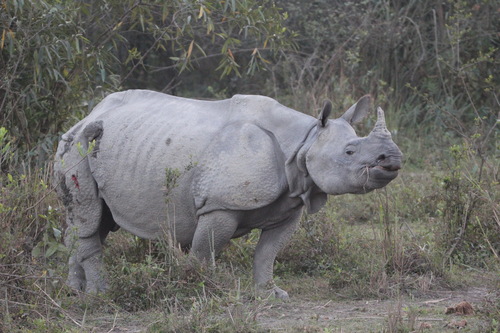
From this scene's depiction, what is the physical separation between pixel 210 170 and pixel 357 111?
98 cm

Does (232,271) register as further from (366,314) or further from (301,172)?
(366,314)

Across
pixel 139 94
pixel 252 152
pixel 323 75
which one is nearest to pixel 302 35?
pixel 323 75

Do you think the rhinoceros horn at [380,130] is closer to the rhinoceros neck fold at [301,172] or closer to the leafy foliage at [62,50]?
the rhinoceros neck fold at [301,172]

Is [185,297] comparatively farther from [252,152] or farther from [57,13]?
[57,13]

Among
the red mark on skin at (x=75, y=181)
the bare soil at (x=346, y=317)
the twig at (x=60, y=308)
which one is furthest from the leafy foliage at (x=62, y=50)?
the bare soil at (x=346, y=317)

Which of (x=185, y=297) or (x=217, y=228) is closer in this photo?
(x=185, y=297)

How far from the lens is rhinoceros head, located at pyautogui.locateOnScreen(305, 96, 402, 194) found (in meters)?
5.34

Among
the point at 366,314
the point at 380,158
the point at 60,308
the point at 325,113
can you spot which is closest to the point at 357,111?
the point at 325,113

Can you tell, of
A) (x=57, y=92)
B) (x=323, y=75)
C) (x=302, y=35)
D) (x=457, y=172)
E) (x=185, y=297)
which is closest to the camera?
(x=185, y=297)

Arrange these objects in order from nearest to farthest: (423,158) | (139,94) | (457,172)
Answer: (139,94) → (457,172) → (423,158)

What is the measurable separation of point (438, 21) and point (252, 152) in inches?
316

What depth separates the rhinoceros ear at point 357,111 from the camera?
5833 millimetres

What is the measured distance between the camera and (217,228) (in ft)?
18.9

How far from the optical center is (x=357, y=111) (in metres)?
5.87
